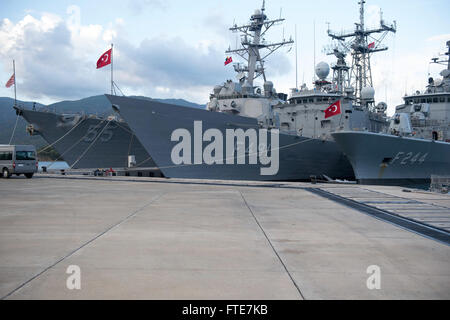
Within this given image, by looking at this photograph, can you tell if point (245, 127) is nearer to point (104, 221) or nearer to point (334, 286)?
point (104, 221)

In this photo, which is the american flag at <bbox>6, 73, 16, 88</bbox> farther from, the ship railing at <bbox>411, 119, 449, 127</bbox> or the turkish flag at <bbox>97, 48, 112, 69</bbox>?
the ship railing at <bbox>411, 119, 449, 127</bbox>

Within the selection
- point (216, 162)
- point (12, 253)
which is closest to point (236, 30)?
point (216, 162)

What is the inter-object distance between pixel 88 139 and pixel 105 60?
28.2 feet

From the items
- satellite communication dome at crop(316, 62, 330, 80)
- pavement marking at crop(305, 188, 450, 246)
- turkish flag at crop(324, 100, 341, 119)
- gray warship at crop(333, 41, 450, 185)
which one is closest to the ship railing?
gray warship at crop(333, 41, 450, 185)

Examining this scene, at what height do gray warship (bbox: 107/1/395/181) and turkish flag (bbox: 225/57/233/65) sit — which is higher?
turkish flag (bbox: 225/57/233/65)

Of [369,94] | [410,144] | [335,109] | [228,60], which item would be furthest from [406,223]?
[369,94]

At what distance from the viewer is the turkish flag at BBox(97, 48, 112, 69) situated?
68.0ft

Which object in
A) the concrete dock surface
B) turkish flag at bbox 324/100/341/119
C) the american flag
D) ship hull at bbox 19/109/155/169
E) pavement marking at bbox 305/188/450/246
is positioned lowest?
pavement marking at bbox 305/188/450/246

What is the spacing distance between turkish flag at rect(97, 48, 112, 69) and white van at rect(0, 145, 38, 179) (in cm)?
549

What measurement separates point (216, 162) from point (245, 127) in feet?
9.27

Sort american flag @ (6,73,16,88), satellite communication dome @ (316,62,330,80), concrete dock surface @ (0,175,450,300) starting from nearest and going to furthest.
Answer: concrete dock surface @ (0,175,450,300) → american flag @ (6,73,16,88) → satellite communication dome @ (316,62,330,80)

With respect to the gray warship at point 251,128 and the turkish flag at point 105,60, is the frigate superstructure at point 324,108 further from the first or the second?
the turkish flag at point 105,60

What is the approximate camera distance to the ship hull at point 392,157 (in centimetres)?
2508

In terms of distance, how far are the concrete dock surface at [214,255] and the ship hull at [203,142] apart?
1279cm
